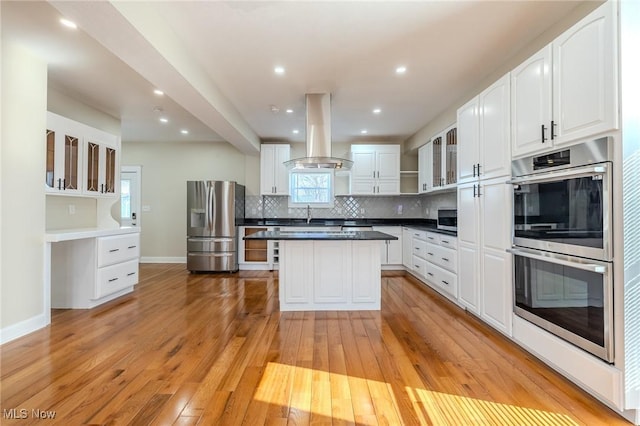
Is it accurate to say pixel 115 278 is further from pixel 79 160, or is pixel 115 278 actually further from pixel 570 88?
pixel 570 88

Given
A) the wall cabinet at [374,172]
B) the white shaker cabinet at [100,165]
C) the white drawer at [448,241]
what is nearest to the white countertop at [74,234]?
the white shaker cabinet at [100,165]

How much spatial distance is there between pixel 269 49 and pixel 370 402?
2.91 metres

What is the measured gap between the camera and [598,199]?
5.76ft

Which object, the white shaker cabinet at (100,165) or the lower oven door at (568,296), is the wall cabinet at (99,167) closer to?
the white shaker cabinet at (100,165)

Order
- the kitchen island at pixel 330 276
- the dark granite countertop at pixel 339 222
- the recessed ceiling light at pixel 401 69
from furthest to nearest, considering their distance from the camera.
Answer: the dark granite countertop at pixel 339 222 → the kitchen island at pixel 330 276 → the recessed ceiling light at pixel 401 69

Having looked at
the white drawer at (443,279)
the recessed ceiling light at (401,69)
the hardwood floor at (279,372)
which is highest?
the recessed ceiling light at (401,69)

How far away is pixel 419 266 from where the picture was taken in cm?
493

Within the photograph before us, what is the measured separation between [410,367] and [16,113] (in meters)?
3.97

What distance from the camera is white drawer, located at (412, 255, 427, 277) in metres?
Result: 4.69

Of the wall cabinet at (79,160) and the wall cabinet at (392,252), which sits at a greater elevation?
the wall cabinet at (79,160)

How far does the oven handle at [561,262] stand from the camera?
1733 millimetres

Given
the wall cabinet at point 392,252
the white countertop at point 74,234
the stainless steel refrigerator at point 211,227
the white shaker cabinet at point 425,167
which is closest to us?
the white countertop at point 74,234

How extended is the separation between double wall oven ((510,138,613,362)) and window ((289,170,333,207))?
425cm

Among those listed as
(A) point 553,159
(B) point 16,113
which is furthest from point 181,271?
(A) point 553,159
